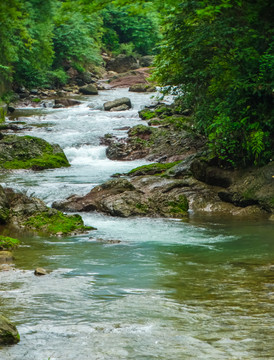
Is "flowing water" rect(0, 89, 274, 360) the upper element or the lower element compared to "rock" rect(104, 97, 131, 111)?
lower

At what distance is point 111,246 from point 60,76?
34.8 meters

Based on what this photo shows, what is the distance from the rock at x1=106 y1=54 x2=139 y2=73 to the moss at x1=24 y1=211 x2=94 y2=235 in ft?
151

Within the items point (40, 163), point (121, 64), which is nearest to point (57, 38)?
point (121, 64)

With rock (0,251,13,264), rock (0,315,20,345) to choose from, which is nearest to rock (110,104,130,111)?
rock (0,251,13,264)

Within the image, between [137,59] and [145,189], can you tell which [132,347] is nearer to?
[145,189]

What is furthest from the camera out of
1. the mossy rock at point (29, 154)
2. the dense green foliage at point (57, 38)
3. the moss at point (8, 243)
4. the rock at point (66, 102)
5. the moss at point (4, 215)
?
the rock at point (66, 102)

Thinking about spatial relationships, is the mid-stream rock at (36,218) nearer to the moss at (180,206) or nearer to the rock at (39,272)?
the moss at (180,206)

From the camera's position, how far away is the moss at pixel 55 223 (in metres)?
11.6

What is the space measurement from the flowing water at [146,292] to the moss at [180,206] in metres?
0.60

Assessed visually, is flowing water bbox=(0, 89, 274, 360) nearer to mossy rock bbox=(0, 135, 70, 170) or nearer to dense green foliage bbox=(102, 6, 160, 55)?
mossy rock bbox=(0, 135, 70, 170)

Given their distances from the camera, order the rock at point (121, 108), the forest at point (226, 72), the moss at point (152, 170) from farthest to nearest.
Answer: the rock at point (121, 108) → the moss at point (152, 170) → the forest at point (226, 72)

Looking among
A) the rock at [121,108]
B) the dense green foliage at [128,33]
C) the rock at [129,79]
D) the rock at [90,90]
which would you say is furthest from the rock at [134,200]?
the dense green foliage at [128,33]

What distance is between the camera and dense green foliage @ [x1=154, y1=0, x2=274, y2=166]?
1300 cm

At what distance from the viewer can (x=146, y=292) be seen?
680 cm
